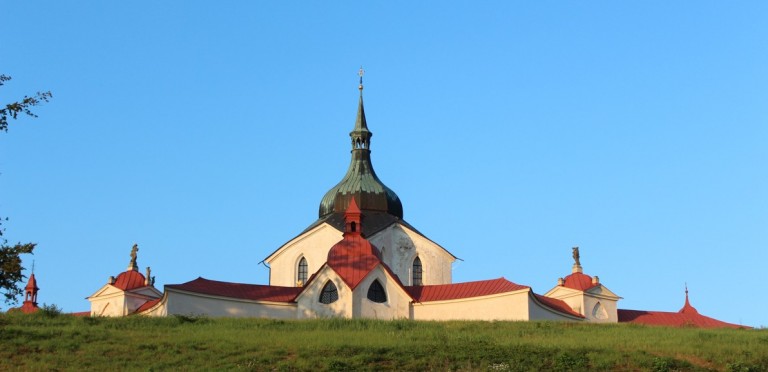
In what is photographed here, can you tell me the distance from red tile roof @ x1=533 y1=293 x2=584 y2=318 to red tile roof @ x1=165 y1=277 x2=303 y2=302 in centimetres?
1097

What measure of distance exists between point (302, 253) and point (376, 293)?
8531 mm

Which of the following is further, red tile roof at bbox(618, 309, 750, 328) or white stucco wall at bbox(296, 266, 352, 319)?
red tile roof at bbox(618, 309, 750, 328)

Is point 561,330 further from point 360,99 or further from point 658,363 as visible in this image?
point 360,99

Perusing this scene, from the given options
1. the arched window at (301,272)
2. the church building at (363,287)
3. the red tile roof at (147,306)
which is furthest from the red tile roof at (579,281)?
the red tile roof at (147,306)

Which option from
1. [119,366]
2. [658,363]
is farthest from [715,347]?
[119,366]

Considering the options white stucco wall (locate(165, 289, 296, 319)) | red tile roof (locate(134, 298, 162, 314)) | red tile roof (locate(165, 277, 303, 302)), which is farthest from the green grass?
red tile roof (locate(134, 298, 162, 314))

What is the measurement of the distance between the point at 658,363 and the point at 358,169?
1297 inches

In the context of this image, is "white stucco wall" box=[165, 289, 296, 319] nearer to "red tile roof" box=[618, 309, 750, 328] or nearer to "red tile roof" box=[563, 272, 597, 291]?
"red tile roof" box=[563, 272, 597, 291]

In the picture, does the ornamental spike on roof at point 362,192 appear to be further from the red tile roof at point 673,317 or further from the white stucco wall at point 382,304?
the red tile roof at point 673,317

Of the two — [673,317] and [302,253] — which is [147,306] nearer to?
[302,253]

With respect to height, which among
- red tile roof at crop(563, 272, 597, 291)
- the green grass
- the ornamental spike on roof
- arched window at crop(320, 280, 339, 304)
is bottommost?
the green grass

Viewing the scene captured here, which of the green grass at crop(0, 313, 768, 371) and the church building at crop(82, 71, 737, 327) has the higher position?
the church building at crop(82, 71, 737, 327)

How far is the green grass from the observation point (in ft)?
94.9

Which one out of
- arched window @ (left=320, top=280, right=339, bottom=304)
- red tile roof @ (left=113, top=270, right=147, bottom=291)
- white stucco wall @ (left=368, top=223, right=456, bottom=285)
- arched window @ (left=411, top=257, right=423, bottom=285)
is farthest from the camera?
arched window @ (left=411, top=257, right=423, bottom=285)
